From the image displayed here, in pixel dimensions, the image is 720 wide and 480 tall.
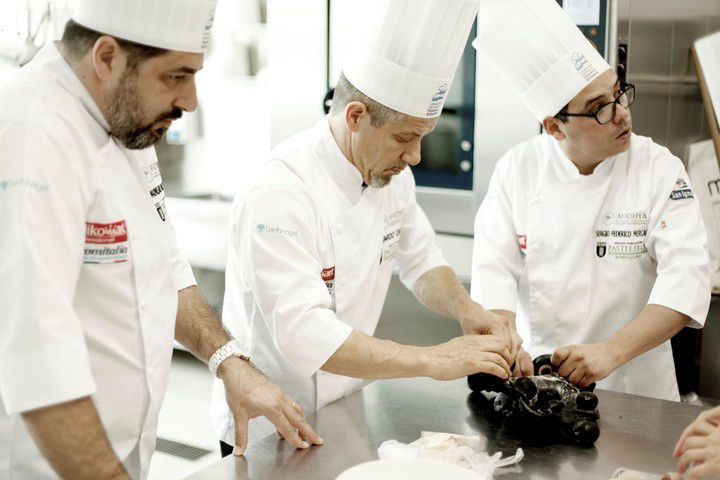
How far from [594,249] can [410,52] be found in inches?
28.5

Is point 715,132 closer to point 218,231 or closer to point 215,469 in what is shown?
point 215,469

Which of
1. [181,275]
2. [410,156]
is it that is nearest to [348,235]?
[410,156]

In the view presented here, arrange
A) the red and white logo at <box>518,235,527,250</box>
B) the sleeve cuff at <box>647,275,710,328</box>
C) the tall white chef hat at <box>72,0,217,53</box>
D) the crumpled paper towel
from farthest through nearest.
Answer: the red and white logo at <box>518,235,527,250</box> → the sleeve cuff at <box>647,275,710,328</box> → the crumpled paper towel → the tall white chef hat at <box>72,0,217,53</box>

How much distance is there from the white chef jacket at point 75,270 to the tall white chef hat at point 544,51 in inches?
38.9

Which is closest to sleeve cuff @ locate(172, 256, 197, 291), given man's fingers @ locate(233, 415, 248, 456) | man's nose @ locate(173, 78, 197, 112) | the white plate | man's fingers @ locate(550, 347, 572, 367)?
man's fingers @ locate(233, 415, 248, 456)

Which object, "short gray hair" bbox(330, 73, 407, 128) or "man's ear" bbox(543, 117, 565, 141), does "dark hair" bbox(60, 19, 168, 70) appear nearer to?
"short gray hair" bbox(330, 73, 407, 128)

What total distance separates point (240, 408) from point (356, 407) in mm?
282

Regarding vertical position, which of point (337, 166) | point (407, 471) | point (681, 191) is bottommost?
point (407, 471)

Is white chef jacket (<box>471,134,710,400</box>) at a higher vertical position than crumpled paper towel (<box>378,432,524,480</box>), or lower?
higher

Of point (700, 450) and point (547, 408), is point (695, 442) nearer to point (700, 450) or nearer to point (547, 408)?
point (700, 450)

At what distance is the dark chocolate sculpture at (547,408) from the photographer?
5.10 feet

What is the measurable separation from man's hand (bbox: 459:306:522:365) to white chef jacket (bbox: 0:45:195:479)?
71cm

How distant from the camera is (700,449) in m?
1.35

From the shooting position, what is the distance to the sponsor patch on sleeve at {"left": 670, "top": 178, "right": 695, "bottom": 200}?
81.9 inches
